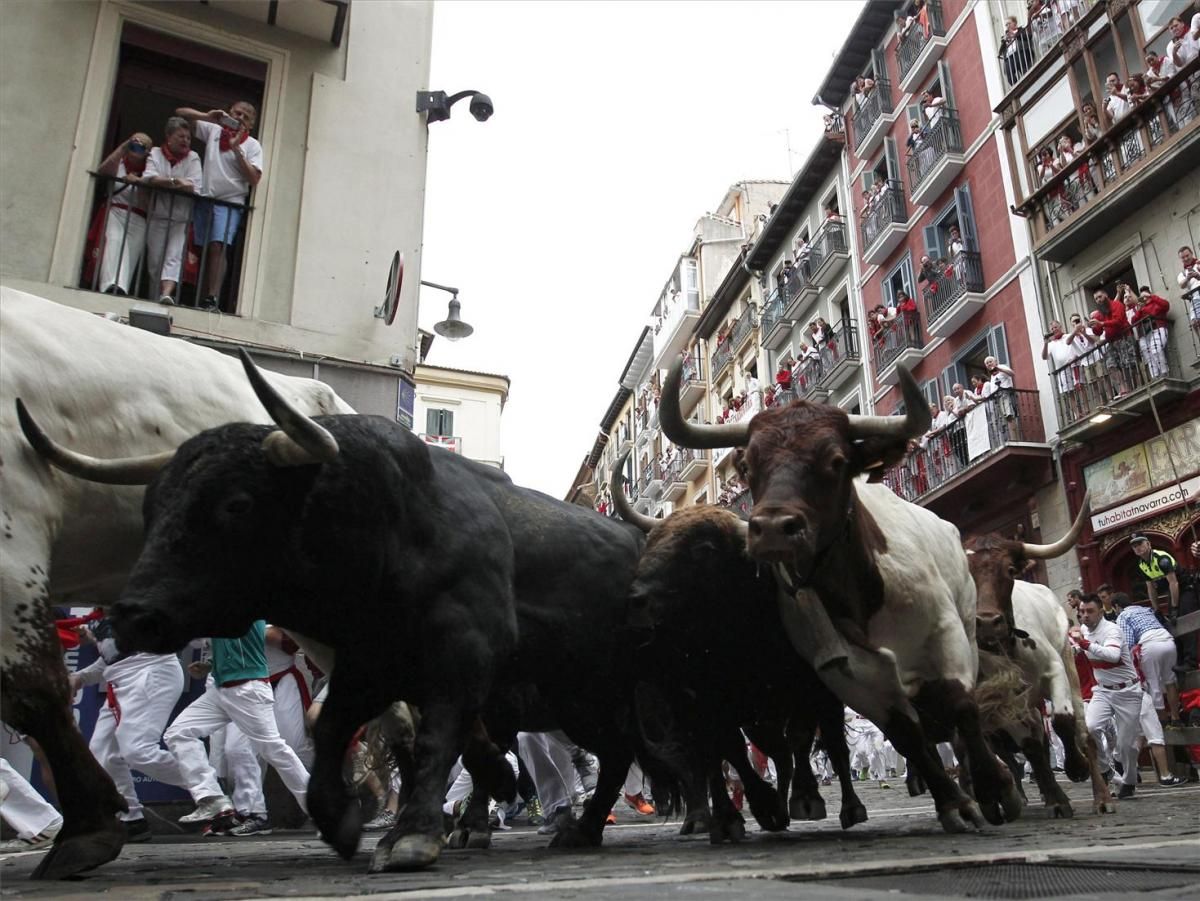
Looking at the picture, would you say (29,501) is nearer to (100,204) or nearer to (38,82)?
(100,204)

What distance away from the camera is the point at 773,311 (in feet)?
114

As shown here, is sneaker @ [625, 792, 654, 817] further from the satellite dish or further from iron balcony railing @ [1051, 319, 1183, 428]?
iron balcony railing @ [1051, 319, 1183, 428]

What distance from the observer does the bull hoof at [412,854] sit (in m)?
3.45

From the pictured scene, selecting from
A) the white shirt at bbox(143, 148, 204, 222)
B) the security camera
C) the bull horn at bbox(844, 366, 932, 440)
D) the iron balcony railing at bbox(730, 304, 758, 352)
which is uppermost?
the iron balcony railing at bbox(730, 304, 758, 352)

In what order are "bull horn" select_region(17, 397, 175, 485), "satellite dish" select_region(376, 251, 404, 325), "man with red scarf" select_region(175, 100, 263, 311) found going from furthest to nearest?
1. "satellite dish" select_region(376, 251, 404, 325)
2. "man with red scarf" select_region(175, 100, 263, 311)
3. "bull horn" select_region(17, 397, 175, 485)

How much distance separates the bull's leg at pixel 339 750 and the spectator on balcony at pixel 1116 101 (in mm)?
18950

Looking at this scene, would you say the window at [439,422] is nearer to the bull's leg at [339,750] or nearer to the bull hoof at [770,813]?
the bull hoof at [770,813]

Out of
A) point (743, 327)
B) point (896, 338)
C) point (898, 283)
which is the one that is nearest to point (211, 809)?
point (896, 338)

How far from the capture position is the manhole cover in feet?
7.67

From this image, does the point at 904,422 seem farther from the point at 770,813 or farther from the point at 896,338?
the point at 896,338

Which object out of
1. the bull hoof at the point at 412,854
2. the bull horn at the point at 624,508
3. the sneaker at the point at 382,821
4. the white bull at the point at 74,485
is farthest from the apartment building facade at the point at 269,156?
the bull hoof at the point at 412,854

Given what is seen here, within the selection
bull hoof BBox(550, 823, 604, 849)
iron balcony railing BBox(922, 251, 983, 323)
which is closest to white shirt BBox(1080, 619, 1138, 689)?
bull hoof BBox(550, 823, 604, 849)

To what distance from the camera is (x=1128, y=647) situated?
10.9 m

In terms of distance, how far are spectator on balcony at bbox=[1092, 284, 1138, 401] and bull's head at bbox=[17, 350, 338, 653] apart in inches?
697
